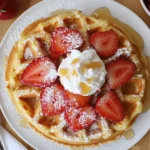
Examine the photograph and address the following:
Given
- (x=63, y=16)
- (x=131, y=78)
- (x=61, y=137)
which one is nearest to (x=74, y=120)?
(x=61, y=137)

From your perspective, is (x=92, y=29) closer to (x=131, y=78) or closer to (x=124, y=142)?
(x=131, y=78)

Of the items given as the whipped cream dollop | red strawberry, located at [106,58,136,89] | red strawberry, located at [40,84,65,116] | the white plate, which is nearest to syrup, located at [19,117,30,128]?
the white plate

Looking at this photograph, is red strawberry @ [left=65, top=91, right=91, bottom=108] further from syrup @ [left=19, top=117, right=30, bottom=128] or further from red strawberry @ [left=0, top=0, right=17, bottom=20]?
red strawberry @ [left=0, top=0, right=17, bottom=20]

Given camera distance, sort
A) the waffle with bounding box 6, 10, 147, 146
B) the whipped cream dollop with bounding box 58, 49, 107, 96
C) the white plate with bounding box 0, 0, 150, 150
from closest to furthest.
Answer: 1. the whipped cream dollop with bounding box 58, 49, 107, 96
2. the waffle with bounding box 6, 10, 147, 146
3. the white plate with bounding box 0, 0, 150, 150

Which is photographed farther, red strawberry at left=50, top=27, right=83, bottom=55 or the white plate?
the white plate

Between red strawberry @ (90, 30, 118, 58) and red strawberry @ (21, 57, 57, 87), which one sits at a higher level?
red strawberry @ (90, 30, 118, 58)

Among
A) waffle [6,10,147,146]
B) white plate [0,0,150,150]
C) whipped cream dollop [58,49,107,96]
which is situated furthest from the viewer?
white plate [0,0,150,150]

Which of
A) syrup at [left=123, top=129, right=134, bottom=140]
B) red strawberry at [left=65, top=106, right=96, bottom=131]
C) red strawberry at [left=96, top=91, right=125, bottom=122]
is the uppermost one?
red strawberry at [left=96, top=91, right=125, bottom=122]

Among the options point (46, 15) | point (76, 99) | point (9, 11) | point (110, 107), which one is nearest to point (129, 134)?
point (110, 107)
